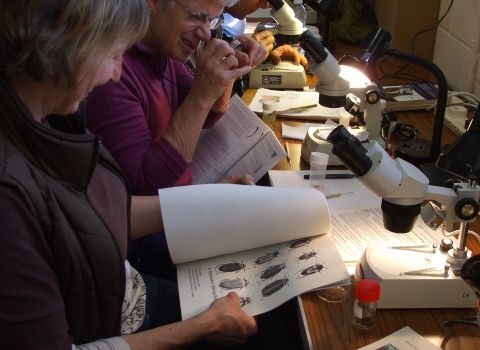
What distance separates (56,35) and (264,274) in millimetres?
602

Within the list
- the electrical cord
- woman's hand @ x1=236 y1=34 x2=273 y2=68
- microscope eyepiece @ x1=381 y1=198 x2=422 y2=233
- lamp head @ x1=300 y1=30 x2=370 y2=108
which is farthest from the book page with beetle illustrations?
the electrical cord

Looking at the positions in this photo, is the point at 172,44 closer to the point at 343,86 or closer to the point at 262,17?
the point at 343,86

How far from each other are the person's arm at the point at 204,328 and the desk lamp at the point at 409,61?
773mm

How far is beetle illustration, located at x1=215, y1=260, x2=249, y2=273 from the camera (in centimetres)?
105

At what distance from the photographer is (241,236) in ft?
3.52

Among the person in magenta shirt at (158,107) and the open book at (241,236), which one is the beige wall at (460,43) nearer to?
the person in magenta shirt at (158,107)

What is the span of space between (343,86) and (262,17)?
208 cm

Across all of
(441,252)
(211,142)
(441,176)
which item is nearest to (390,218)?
(441,252)

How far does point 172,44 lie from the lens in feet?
4.42

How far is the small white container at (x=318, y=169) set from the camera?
136 centimetres

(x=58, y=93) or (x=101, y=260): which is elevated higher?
(x=58, y=93)

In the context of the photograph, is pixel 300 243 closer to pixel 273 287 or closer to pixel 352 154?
pixel 273 287

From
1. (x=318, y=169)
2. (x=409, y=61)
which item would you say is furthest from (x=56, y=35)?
(x=409, y=61)

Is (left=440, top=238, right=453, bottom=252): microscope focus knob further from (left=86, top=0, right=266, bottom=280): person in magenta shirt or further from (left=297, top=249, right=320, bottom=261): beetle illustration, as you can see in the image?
(left=86, top=0, right=266, bottom=280): person in magenta shirt
